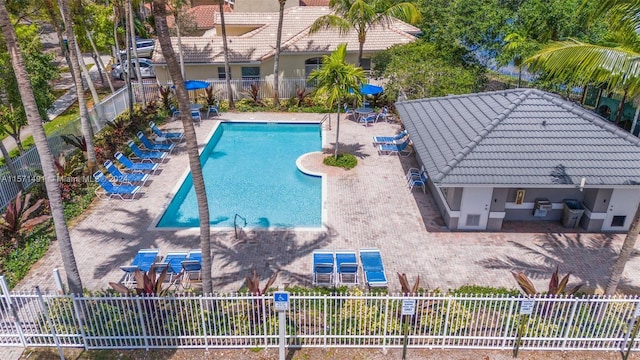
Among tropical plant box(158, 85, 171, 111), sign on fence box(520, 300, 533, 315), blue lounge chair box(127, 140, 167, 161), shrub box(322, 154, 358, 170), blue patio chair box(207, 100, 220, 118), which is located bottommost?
shrub box(322, 154, 358, 170)

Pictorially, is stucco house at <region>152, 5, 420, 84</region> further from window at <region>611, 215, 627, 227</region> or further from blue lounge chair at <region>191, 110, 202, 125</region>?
window at <region>611, 215, 627, 227</region>

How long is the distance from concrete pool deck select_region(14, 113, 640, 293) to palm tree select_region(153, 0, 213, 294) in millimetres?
2549

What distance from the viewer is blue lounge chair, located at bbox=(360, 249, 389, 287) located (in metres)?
12.5

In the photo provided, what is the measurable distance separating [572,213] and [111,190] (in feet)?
56.9

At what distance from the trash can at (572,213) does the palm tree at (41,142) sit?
51.5ft

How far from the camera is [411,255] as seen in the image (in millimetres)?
14453

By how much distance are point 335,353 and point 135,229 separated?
9.12 meters

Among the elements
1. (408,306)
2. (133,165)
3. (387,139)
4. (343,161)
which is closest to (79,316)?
(408,306)

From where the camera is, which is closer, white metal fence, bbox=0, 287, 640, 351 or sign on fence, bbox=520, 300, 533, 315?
sign on fence, bbox=520, 300, 533, 315

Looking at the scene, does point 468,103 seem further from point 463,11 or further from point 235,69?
point 235,69

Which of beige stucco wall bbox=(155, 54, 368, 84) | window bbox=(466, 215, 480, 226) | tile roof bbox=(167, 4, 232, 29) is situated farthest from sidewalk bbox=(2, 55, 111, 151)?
window bbox=(466, 215, 480, 226)

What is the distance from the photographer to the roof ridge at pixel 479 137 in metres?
14.8

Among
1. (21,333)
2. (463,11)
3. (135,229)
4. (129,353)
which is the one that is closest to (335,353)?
(129,353)

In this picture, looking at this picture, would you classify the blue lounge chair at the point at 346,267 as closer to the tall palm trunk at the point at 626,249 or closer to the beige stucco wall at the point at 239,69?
the tall palm trunk at the point at 626,249
